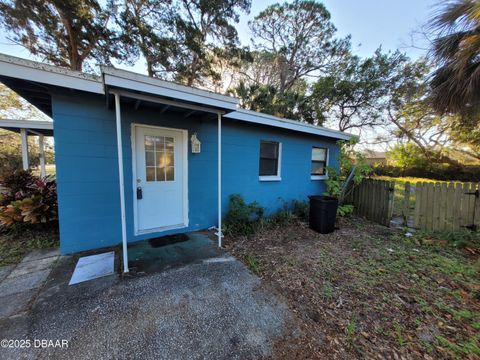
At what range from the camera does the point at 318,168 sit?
20.4ft

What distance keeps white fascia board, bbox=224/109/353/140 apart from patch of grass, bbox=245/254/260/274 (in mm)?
2832

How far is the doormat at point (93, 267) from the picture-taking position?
2428 mm

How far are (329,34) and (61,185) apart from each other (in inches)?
606

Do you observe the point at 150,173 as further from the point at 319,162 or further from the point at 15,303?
the point at 319,162

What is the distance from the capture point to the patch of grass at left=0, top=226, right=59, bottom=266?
2891mm

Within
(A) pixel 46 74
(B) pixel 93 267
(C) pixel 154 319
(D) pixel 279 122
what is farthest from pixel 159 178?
(D) pixel 279 122

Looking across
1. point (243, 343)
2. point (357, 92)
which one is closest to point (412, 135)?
point (357, 92)

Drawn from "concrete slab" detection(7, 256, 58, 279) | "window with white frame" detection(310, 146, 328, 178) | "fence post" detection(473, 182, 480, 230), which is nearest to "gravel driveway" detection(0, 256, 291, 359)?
"concrete slab" detection(7, 256, 58, 279)

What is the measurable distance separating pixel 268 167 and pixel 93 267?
13.6 feet

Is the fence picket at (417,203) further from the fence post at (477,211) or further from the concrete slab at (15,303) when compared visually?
the concrete slab at (15,303)

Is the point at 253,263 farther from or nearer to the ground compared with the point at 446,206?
nearer to the ground

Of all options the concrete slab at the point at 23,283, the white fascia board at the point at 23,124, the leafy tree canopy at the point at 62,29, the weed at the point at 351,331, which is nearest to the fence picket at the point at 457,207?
the weed at the point at 351,331

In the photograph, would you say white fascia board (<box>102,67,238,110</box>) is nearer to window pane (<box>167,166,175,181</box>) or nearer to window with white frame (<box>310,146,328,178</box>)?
window pane (<box>167,166,175,181</box>)

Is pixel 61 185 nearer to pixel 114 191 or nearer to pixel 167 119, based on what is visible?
pixel 114 191
